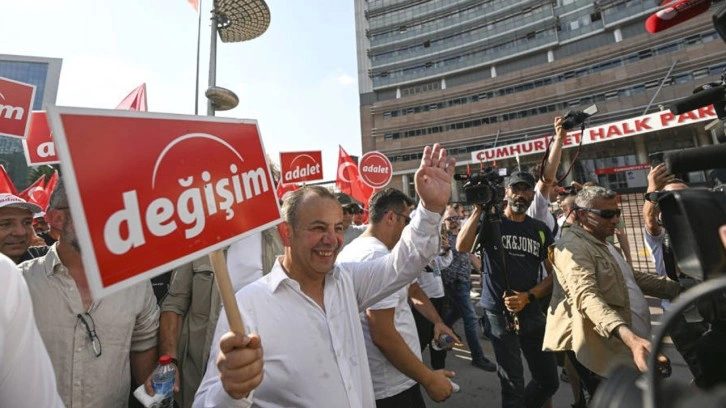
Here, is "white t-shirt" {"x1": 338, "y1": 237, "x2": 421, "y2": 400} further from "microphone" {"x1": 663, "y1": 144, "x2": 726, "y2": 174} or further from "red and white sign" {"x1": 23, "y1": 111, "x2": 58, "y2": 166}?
"red and white sign" {"x1": 23, "y1": 111, "x2": 58, "y2": 166}

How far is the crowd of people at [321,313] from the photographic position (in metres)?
1.38

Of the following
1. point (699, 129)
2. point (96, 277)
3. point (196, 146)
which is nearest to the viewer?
point (96, 277)

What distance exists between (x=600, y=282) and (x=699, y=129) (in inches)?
1239

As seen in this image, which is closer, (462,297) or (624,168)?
(462,297)

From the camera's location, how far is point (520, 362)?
280 cm

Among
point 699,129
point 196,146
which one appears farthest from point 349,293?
point 699,129

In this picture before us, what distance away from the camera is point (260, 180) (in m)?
1.23

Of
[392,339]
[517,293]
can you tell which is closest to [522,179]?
[517,293]

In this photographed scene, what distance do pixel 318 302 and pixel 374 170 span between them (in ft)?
18.1

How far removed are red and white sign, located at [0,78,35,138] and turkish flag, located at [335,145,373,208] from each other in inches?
212

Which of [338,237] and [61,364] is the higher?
[338,237]

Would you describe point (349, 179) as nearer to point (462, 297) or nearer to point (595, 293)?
point (462, 297)

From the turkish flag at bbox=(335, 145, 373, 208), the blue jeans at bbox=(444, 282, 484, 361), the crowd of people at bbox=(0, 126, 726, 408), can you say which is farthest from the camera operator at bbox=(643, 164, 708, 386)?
the turkish flag at bbox=(335, 145, 373, 208)

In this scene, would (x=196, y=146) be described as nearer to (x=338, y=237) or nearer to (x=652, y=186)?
(x=338, y=237)
